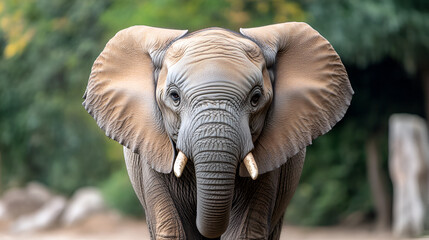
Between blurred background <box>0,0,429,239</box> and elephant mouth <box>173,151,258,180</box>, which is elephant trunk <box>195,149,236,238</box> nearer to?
elephant mouth <box>173,151,258,180</box>

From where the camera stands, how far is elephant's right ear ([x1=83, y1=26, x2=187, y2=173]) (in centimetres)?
557

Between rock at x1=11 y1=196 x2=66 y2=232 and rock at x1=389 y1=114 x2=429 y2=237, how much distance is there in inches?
367

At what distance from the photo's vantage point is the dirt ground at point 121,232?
1630 centimetres

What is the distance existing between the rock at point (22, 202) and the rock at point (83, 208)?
132 cm

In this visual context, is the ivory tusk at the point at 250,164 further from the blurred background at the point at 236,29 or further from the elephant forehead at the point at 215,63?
the blurred background at the point at 236,29

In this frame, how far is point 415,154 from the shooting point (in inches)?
570

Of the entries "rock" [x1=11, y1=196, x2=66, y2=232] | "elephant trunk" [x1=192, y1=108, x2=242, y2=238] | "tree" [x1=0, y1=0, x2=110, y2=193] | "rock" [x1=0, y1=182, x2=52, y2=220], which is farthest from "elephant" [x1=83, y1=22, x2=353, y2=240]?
"rock" [x1=0, y1=182, x2=52, y2=220]

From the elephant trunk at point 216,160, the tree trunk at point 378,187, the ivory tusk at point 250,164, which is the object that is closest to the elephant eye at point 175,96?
the elephant trunk at point 216,160

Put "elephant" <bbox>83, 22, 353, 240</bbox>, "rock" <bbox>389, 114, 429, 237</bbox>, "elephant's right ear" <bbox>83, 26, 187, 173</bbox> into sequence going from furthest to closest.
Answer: "rock" <bbox>389, 114, 429, 237</bbox>
"elephant's right ear" <bbox>83, 26, 187, 173</bbox>
"elephant" <bbox>83, 22, 353, 240</bbox>

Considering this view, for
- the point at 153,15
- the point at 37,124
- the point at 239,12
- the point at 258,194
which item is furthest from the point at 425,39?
the point at 37,124

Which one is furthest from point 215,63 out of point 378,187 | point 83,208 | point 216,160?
point 83,208

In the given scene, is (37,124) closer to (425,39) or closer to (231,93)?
(425,39)

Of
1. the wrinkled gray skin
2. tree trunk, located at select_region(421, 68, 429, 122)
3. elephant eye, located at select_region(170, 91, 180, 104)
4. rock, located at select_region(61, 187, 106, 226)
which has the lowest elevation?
rock, located at select_region(61, 187, 106, 226)

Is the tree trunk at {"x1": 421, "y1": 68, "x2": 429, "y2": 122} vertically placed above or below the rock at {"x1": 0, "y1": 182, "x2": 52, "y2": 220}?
above
